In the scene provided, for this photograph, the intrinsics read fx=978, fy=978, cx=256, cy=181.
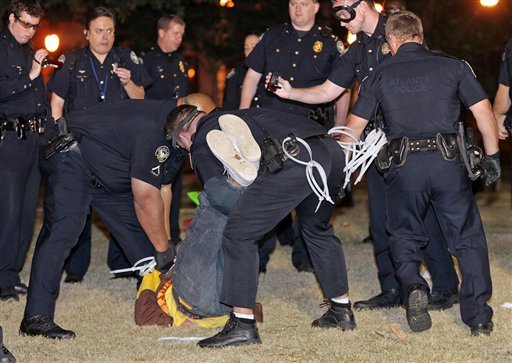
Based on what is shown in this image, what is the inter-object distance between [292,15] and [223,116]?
9.12ft

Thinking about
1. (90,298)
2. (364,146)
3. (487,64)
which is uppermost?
(364,146)

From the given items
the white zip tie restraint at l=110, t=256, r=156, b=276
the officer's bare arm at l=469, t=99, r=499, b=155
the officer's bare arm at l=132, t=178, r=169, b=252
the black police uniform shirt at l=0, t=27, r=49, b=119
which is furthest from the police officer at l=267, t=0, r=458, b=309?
the black police uniform shirt at l=0, t=27, r=49, b=119

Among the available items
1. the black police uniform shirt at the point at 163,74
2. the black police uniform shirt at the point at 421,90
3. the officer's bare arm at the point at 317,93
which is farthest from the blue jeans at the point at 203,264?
the black police uniform shirt at the point at 163,74

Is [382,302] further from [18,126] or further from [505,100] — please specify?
[18,126]

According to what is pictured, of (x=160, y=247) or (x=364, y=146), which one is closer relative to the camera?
(x=364, y=146)

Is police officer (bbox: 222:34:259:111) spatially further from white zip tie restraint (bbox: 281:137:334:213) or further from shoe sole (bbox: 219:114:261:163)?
shoe sole (bbox: 219:114:261:163)

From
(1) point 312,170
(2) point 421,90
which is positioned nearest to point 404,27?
(2) point 421,90

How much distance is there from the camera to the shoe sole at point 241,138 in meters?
5.73

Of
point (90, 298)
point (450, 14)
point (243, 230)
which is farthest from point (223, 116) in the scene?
point (450, 14)

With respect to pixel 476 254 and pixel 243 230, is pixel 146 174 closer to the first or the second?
pixel 243 230

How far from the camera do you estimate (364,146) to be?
21.4 feet

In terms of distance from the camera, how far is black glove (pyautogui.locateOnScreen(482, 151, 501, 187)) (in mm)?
6398

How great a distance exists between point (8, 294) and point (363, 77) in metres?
3.25

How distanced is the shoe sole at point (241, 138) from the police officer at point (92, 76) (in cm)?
273
